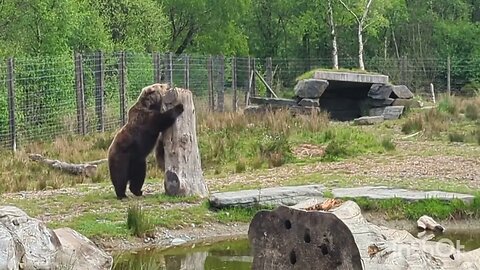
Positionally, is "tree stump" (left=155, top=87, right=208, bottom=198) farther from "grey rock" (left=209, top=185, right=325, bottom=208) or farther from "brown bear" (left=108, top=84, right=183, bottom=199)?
"grey rock" (left=209, top=185, right=325, bottom=208)

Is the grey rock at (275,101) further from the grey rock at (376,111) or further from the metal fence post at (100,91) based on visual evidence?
the metal fence post at (100,91)

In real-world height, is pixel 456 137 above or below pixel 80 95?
below

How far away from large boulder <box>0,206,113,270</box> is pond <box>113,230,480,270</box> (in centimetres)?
196

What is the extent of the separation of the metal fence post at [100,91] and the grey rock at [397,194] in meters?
11.7

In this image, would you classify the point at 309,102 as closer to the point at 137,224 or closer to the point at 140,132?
the point at 140,132

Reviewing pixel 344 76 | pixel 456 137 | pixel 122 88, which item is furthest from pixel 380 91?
pixel 456 137

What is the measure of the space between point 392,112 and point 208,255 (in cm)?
1739

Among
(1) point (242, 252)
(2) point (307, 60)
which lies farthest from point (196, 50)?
(1) point (242, 252)

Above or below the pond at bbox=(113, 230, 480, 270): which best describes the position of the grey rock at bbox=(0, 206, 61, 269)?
above

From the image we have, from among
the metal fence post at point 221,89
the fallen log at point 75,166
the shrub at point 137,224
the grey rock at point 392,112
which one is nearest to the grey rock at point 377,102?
the grey rock at point 392,112

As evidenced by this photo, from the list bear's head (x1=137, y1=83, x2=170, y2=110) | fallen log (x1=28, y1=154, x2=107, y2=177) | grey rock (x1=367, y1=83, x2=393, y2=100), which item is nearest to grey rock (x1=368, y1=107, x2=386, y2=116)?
grey rock (x1=367, y1=83, x2=393, y2=100)

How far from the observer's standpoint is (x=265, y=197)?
12.0 meters

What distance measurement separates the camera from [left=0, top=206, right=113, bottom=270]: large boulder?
245 inches

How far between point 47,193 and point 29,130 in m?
8.08
